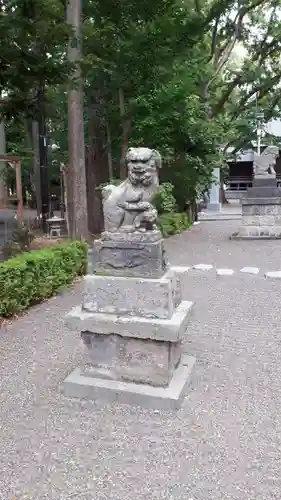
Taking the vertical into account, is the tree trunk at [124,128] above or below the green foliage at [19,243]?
above

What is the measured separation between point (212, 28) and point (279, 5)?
297cm

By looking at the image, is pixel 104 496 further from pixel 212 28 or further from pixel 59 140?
pixel 212 28

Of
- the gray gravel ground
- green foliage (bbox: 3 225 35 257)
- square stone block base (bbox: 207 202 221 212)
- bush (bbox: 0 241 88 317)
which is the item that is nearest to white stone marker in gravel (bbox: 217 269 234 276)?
bush (bbox: 0 241 88 317)

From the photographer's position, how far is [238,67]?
22.5m

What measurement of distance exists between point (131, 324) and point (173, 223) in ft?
38.0

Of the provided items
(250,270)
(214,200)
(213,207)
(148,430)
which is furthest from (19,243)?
(214,200)

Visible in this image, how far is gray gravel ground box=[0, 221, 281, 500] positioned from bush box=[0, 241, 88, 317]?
2.16 feet

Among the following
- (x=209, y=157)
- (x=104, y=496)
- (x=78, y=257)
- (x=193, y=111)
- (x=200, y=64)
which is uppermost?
(x=200, y=64)

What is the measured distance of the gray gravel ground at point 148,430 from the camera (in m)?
2.59

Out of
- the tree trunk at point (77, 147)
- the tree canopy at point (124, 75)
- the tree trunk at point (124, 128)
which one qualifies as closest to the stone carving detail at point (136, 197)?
the tree canopy at point (124, 75)

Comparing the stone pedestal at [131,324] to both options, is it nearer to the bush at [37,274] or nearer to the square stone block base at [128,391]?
the square stone block base at [128,391]

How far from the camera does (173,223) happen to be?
14891 mm

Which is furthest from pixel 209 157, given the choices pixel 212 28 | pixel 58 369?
pixel 58 369

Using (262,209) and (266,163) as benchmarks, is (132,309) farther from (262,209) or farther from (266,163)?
(266,163)
